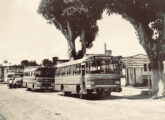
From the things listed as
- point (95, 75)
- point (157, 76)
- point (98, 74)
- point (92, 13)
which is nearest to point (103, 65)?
point (98, 74)

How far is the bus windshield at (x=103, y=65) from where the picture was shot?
20562 millimetres

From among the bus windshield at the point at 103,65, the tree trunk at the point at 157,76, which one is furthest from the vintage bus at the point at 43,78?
the tree trunk at the point at 157,76

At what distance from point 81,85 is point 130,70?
63.9ft

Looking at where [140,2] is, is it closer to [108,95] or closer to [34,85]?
[108,95]

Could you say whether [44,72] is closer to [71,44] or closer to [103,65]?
[71,44]

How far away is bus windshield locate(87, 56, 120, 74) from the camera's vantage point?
20.6m

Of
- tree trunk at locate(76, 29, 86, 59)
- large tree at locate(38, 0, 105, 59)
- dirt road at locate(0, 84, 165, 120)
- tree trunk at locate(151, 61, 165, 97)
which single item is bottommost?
dirt road at locate(0, 84, 165, 120)

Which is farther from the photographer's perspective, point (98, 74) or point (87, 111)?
point (98, 74)

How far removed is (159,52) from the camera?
69.2 feet

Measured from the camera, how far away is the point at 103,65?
20.8 metres

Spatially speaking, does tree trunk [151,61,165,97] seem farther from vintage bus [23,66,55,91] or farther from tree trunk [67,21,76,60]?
tree trunk [67,21,76,60]

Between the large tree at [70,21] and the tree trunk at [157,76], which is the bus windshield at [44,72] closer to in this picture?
the large tree at [70,21]

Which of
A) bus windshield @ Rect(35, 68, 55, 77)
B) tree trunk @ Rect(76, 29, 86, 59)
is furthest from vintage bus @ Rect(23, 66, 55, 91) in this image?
tree trunk @ Rect(76, 29, 86, 59)

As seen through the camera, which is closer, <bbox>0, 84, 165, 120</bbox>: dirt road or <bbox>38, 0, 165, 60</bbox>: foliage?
<bbox>0, 84, 165, 120</bbox>: dirt road
